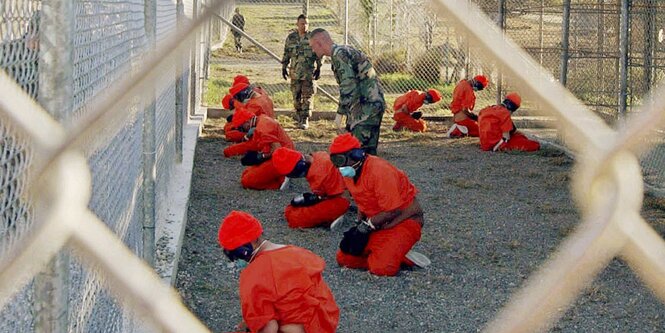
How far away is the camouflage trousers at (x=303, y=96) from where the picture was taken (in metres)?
15.3

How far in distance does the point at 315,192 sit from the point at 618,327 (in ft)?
11.4

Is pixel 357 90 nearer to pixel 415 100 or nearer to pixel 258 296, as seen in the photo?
pixel 415 100

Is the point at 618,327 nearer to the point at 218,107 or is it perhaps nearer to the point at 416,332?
the point at 416,332

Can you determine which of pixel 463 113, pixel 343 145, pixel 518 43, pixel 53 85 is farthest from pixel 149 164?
pixel 518 43

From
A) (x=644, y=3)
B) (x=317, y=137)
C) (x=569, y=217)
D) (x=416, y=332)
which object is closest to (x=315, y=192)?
(x=569, y=217)

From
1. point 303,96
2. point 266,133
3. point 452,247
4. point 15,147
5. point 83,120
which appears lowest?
point 452,247

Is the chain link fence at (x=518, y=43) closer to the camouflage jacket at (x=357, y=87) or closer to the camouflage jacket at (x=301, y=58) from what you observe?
the camouflage jacket at (x=357, y=87)

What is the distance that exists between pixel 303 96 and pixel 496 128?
3.51 metres

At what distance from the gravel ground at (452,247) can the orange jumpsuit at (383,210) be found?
0.11 m

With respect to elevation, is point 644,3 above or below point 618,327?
above

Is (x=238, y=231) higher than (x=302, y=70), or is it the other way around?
(x=302, y=70)

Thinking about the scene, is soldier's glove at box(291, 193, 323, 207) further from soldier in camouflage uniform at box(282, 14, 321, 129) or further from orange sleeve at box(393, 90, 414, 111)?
soldier in camouflage uniform at box(282, 14, 321, 129)

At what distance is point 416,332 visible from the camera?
5.84 meters

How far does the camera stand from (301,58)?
15.2 m
